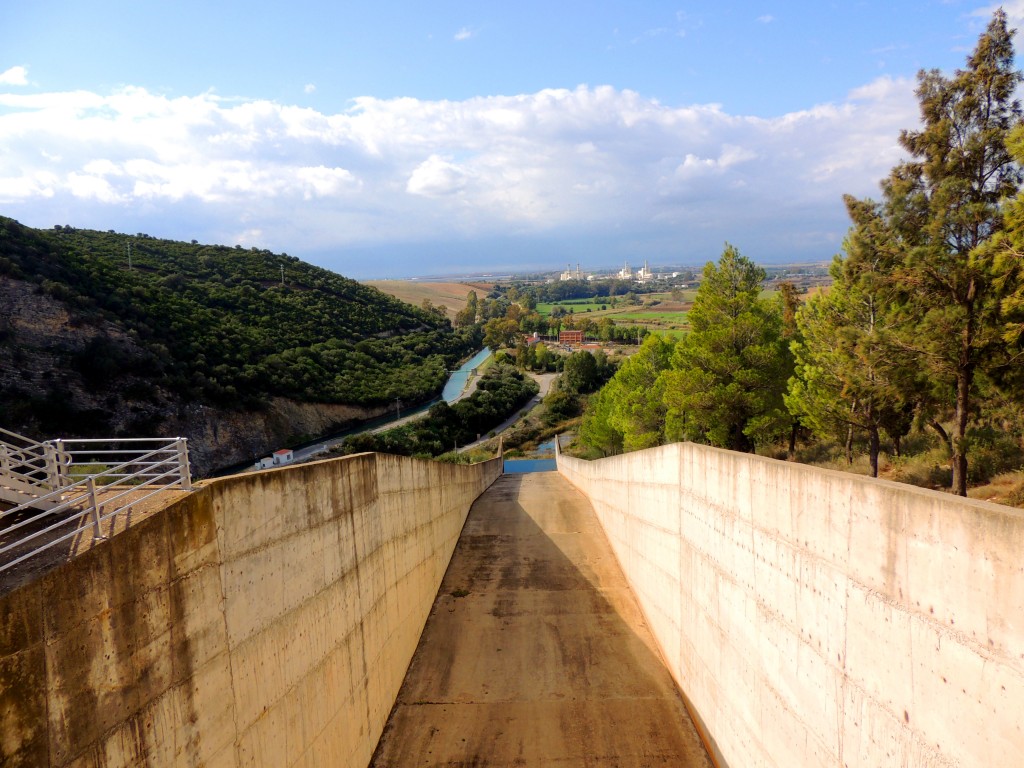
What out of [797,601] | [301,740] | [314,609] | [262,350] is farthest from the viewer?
[262,350]

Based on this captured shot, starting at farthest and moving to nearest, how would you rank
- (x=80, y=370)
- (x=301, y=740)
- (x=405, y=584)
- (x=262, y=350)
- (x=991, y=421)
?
1. (x=262, y=350)
2. (x=80, y=370)
3. (x=991, y=421)
4. (x=405, y=584)
5. (x=301, y=740)

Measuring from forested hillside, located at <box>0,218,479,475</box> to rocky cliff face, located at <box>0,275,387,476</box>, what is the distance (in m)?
0.09

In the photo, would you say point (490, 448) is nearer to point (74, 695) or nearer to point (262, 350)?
point (262, 350)

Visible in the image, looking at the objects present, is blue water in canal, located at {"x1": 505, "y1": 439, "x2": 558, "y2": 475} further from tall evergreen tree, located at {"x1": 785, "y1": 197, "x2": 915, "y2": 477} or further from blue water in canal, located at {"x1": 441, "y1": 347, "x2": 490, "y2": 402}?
blue water in canal, located at {"x1": 441, "y1": 347, "x2": 490, "y2": 402}

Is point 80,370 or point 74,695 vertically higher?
point 80,370

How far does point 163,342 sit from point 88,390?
29.6 feet

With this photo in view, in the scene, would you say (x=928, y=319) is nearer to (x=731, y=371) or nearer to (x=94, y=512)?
(x=731, y=371)

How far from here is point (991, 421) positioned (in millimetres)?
20203

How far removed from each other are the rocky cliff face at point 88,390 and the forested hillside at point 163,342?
0.09 meters

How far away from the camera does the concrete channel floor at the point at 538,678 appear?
28.6 feet

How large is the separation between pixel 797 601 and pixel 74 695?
256 inches

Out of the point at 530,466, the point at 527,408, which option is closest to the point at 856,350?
the point at 530,466

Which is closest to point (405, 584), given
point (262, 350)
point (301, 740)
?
point (301, 740)

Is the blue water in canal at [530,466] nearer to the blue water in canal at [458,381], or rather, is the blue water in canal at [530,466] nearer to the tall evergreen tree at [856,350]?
the tall evergreen tree at [856,350]
